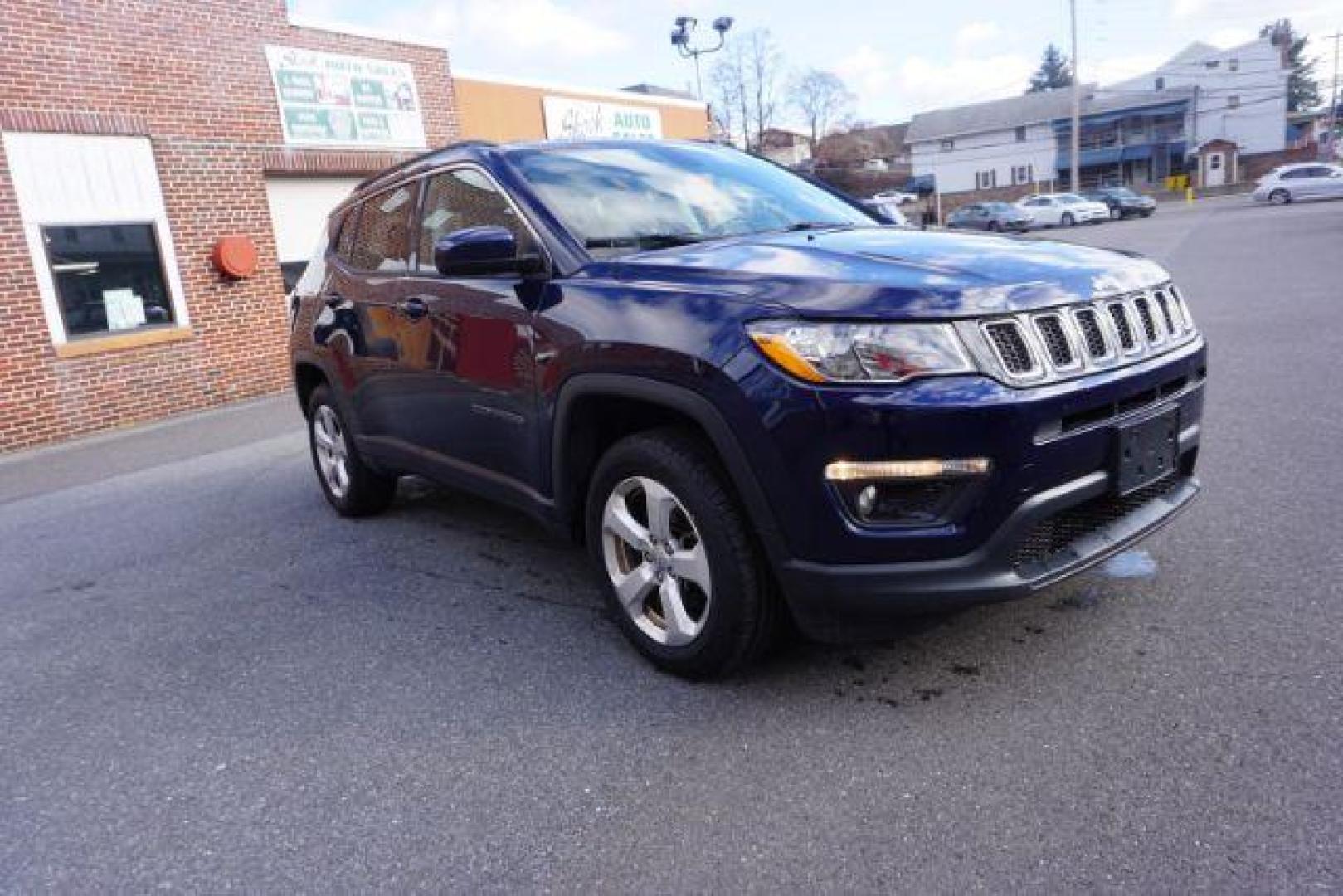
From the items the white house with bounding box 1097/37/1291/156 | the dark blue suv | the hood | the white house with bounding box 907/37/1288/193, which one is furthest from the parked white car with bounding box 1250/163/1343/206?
the hood

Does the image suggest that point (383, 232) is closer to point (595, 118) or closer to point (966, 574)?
point (966, 574)

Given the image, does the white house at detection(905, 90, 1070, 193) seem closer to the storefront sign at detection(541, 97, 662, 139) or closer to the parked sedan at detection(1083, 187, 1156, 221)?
the parked sedan at detection(1083, 187, 1156, 221)

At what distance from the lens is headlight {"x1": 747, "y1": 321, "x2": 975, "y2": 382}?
2.47 meters

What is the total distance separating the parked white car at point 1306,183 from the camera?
3453cm

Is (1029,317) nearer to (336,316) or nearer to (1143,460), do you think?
(1143,460)

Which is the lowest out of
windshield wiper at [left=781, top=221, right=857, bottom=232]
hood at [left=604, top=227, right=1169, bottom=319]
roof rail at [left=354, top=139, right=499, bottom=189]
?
hood at [left=604, top=227, right=1169, bottom=319]

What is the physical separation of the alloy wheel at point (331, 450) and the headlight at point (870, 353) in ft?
11.1

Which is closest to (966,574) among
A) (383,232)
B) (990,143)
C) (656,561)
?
(656,561)

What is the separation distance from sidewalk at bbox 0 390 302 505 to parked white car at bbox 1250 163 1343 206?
121 feet

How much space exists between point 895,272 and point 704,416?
0.68m

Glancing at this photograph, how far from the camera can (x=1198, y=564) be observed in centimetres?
366

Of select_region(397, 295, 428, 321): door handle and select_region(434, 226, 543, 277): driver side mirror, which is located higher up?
select_region(434, 226, 543, 277): driver side mirror

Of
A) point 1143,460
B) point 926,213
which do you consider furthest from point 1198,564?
point 926,213

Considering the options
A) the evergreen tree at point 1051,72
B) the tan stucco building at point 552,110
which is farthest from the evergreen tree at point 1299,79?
the tan stucco building at point 552,110
